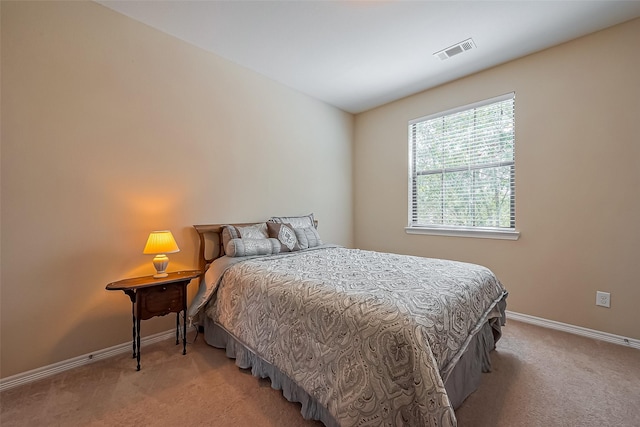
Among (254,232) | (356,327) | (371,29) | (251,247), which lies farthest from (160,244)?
(371,29)

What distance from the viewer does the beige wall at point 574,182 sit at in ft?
7.49

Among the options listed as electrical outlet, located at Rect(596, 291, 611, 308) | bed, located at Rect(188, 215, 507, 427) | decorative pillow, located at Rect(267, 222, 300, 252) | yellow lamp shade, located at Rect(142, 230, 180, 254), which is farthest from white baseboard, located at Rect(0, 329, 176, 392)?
electrical outlet, located at Rect(596, 291, 611, 308)

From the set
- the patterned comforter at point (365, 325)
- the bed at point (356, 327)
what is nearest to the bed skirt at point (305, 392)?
the bed at point (356, 327)

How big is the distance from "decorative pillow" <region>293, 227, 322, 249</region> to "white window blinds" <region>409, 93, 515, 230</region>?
1.49 metres

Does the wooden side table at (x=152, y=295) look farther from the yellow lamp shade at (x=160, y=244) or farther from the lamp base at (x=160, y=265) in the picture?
the yellow lamp shade at (x=160, y=244)

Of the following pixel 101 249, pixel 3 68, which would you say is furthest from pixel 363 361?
pixel 3 68

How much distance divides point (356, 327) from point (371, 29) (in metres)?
2.44

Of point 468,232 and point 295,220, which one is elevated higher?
point 295,220

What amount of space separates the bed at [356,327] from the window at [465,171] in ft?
4.29

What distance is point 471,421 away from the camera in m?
1.45

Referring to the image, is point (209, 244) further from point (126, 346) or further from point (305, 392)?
point (305, 392)

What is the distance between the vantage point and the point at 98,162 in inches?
83.4

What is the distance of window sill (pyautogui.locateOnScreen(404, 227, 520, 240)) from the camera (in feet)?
9.46

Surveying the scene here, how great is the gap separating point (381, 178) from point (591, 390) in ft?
9.72
